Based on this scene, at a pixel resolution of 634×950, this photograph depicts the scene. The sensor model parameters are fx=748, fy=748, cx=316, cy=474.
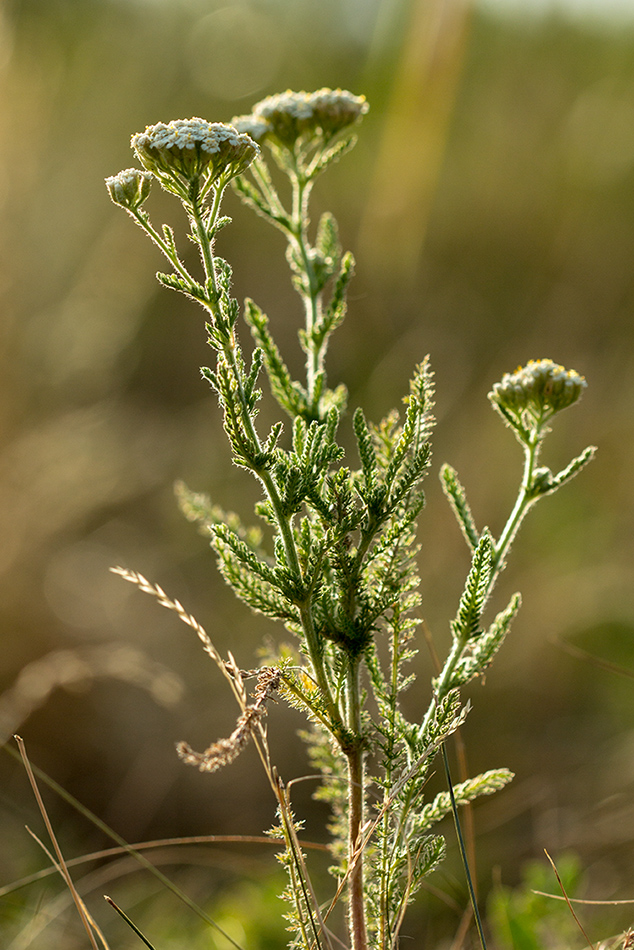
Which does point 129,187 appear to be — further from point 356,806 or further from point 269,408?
point 269,408

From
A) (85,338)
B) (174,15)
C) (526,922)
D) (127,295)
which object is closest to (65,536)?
(85,338)

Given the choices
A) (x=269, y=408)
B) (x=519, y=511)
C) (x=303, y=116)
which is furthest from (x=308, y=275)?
(x=269, y=408)

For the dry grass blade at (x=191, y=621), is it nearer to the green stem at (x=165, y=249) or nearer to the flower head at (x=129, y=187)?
the green stem at (x=165, y=249)

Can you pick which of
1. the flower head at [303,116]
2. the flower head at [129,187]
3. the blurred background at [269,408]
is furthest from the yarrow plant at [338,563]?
the blurred background at [269,408]

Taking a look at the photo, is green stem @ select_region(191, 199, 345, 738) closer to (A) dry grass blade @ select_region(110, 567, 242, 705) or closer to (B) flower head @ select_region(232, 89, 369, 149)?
(A) dry grass blade @ select_region(110, 567, 242, 705)

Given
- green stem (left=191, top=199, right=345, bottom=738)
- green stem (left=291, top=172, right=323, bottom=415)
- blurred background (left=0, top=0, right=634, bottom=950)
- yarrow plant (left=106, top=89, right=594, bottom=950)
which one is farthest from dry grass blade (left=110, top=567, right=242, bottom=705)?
blurred background (left=0, top=0, right=634, bottom=950)

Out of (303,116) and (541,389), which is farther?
(303,116)
